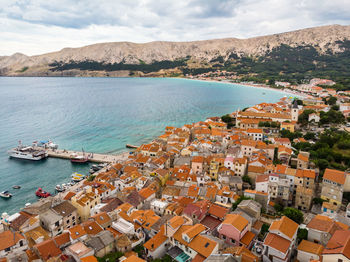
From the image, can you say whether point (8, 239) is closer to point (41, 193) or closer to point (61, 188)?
point (41, 193)

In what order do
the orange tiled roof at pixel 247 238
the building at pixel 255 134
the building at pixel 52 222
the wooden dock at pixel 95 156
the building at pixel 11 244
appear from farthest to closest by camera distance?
1. the building at pixel 255 134
2. the wooden dock at pixel 95 156
3. the building at pixel 52 222
4. the building at pixel 11 244
5. the orange tiled roof at pixel 247 238

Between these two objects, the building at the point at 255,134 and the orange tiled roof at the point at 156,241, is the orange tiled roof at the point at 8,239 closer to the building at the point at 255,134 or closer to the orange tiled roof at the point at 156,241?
the orange tiled roof at the point at 156,241

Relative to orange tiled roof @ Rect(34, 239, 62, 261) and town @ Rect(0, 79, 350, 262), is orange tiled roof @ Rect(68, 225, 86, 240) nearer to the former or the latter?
town @ Rect(0, 79, 350, 262)

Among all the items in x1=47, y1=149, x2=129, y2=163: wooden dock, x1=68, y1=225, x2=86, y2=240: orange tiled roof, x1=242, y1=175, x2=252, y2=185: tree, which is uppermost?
x1=68, y1=225, x2=86, y2=240: orange tiled roof

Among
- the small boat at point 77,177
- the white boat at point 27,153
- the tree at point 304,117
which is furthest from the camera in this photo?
the tree at point 304,117

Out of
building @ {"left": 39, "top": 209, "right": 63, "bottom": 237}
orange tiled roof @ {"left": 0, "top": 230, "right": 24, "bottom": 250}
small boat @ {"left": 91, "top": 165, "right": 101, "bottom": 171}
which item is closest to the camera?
orange tiled roof @ {"left": 0, "top": 230, "right": 24, "bottom": 250}

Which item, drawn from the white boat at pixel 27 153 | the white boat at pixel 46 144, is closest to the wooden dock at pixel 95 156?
the white boat at pixel 46 144

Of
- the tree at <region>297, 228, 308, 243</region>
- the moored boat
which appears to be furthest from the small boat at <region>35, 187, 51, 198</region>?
the tree at <region>297, 228, 308, 243</region>
